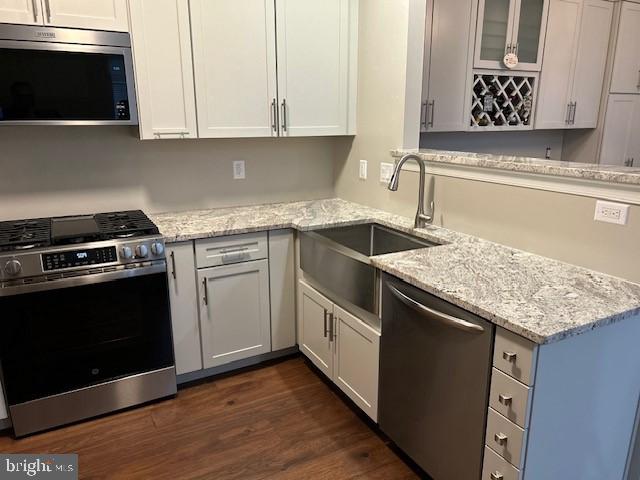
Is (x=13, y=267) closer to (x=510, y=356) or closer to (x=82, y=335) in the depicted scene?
(x=82, y=335)

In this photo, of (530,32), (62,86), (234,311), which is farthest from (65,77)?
(530,32)

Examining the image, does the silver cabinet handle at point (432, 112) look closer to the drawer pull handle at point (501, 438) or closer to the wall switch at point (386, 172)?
the wall switch at point (386, 172)

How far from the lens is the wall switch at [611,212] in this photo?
1.62 metres

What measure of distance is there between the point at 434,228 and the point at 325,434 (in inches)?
45.1

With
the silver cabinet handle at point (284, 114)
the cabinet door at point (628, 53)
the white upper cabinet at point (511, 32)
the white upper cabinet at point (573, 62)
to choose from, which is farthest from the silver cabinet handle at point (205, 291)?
the cabinet door at point (628, 53)

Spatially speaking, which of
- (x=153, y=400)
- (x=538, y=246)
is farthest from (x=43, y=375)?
(x=538, y=246)

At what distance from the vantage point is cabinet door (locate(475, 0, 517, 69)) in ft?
10.4

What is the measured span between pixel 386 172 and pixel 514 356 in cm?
161

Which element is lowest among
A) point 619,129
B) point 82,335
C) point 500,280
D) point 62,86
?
point 82,335

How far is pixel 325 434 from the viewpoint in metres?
2.19

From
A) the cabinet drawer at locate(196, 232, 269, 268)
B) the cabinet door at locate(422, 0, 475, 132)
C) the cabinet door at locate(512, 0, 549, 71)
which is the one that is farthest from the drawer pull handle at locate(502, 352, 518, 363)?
the cabinet door at locate(512, 0, 549, 71)

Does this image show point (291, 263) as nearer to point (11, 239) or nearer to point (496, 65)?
point (11, 239)

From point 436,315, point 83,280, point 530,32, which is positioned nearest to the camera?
point 436,315

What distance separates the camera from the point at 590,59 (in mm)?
3744
